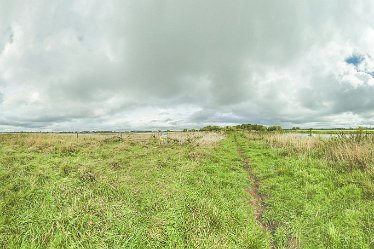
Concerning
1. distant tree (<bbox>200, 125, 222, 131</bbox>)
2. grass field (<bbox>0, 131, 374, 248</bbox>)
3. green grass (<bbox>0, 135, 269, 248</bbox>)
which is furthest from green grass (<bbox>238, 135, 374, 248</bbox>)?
distant tree (<bbox>200, 125, 222, 131</bbox>)

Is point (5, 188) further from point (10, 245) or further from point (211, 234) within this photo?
point (211, 234)

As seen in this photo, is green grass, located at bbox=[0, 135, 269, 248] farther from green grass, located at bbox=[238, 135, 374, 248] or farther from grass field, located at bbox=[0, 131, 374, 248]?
green grass, located at bbox=[238, 135, 374, 248]

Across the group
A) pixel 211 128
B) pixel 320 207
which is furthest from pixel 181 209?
pixel 211 128

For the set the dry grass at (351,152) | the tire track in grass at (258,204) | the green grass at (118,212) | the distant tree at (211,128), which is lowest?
the tire track in grass at (258,204)

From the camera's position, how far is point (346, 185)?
32.3ft

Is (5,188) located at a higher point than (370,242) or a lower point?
higher

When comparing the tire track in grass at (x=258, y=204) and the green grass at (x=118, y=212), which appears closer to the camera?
the green grass at (x=118, y=212)

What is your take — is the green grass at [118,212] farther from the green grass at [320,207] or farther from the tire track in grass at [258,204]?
the green grass at [320,207]

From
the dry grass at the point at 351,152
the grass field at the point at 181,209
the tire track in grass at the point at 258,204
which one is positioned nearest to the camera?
the grass field at the point at 181,209

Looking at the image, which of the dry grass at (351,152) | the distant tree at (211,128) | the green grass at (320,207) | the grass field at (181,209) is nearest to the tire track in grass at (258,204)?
the grass field at (181,209)

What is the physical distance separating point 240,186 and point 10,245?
8022 mm

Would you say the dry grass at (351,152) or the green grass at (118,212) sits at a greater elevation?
the dry grass at (351,152)

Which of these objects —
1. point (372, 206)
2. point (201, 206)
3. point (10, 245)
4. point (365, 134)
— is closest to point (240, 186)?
point (201, 206)

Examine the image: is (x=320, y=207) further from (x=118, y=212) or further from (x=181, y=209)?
(x=118, y=212)
